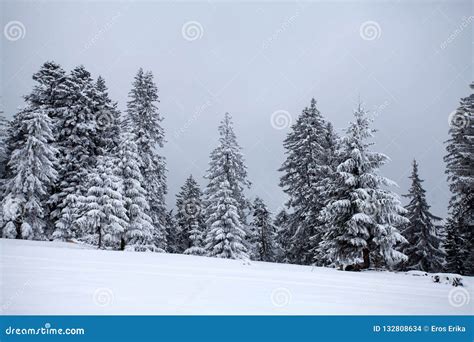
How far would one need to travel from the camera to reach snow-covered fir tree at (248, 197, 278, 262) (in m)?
36.7

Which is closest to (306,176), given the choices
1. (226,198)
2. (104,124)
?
(226,198)

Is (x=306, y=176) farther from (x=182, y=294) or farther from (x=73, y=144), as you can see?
(x=182, y=294)

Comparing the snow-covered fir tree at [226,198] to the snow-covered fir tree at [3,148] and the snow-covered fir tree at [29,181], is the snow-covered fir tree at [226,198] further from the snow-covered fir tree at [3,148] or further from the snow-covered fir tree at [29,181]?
the snow-covered fir tree at [3,148]

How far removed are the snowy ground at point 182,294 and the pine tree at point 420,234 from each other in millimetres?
21866

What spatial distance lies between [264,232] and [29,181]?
986 inches

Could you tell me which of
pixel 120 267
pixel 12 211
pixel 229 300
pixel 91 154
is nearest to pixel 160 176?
pixel 91 154

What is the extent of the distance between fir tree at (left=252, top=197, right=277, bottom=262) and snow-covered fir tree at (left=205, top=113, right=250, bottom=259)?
9639 mm

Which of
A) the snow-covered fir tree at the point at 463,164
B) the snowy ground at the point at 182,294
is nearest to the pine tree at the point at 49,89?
the snowy ground at the point at 182,294

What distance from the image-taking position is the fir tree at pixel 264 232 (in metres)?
36.8

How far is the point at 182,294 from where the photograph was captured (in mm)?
6797
